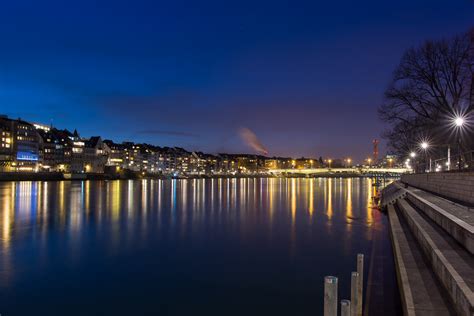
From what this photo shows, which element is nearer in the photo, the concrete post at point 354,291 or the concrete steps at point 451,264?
the concrete steps at point 451,264

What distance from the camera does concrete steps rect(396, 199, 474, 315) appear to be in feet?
24.1

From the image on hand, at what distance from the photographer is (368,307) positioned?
12.2 metres

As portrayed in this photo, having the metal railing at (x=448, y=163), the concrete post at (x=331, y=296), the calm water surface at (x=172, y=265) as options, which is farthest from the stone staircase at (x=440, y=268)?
the metal railing at (x=448, y=163)

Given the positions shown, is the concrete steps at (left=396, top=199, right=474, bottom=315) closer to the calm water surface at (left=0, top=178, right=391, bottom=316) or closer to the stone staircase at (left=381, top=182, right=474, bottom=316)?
the stone staircase at (left=381, top=182, right=474, bottom=316)

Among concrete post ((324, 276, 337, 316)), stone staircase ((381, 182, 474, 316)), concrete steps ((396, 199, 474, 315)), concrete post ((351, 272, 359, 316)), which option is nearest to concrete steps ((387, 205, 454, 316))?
stone staircase ((381, 182, 474, 316))

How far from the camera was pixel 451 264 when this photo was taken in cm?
927

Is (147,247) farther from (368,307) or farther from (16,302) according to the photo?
(368,307)

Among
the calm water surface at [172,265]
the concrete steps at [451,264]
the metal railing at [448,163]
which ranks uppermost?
the metal railing at [448,163]

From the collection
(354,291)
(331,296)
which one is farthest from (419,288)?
(331,296)

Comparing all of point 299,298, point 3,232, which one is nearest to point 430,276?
point 299,298

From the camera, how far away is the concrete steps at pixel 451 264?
24.1 feet

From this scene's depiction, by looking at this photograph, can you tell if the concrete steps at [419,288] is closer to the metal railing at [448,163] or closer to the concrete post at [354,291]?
the concrete post at [354,291]

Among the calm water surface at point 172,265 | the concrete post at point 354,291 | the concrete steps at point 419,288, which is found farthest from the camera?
the calm water surface at point 172,265

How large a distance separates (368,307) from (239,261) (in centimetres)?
815
